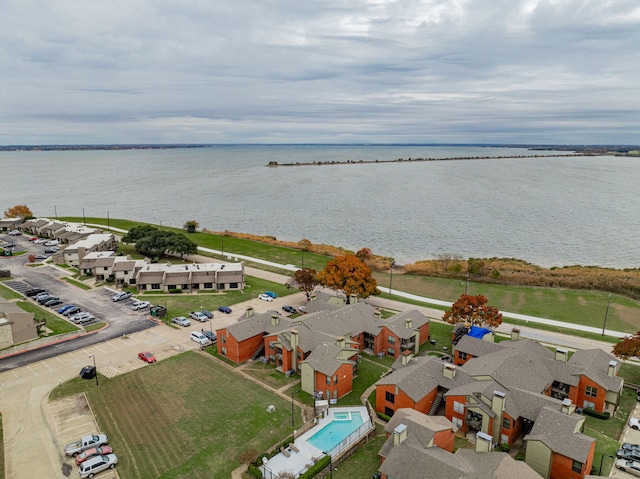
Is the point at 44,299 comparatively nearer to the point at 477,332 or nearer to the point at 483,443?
the point at 477,332

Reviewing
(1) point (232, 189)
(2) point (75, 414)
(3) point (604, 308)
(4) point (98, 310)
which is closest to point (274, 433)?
(2) point (75, 414)

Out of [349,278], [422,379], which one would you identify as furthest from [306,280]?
[422,379]

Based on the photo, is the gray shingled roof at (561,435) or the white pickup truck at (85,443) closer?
the gray shingled roof at (561,435)

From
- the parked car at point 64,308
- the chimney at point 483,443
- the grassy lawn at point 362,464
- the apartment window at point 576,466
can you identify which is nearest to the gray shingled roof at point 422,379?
the grassy lawn at point 362,464

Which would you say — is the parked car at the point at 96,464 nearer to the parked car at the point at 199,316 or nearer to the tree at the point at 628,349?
the parked car at the point at 199,316

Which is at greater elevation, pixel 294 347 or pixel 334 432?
pixel 294 347
